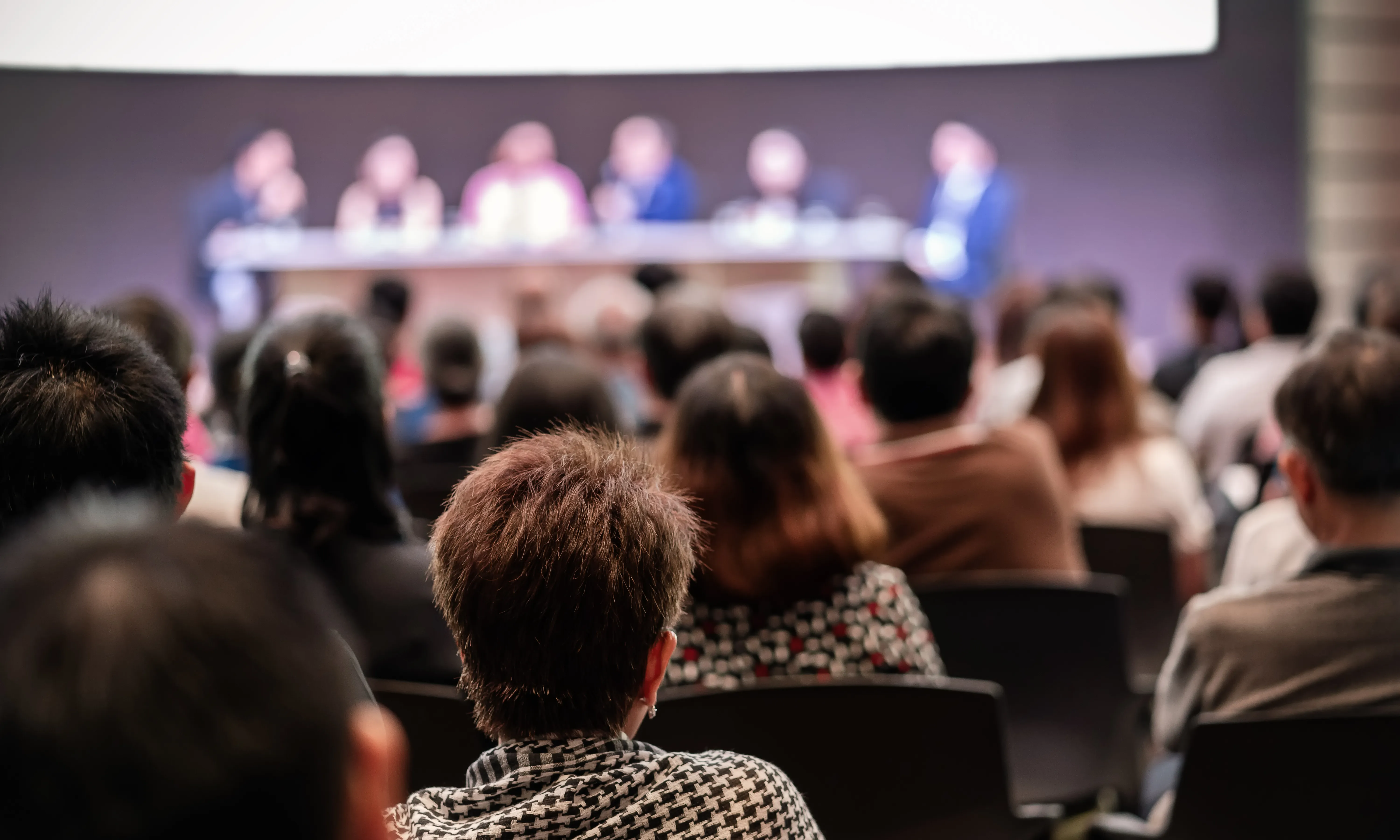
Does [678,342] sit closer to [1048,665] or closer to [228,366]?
[228,366]

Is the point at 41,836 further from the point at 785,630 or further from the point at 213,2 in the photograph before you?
the point at 213,2

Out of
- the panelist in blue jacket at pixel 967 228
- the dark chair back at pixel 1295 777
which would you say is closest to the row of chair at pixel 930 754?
the dark chair back at pixel 1295 777

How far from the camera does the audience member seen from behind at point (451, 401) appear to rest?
345 centimetres

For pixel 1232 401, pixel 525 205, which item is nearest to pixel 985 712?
pixel 1232 401

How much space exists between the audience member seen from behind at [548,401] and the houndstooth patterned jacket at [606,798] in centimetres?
139

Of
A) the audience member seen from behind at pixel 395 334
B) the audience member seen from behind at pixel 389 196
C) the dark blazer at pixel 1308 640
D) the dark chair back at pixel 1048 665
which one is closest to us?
the dark blazer at pixel 1308 640

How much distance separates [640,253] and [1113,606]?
660 cm

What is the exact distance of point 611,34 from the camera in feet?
10.6

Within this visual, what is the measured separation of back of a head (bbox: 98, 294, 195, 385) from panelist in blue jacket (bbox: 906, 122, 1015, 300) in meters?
6.59

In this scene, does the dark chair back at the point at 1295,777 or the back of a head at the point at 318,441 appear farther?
the back of a head at the point at 318,441

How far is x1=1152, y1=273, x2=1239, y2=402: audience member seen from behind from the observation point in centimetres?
A: 496

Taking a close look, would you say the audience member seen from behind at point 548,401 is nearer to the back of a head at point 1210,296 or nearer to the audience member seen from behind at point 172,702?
the audience member seen from behind at point 172,702

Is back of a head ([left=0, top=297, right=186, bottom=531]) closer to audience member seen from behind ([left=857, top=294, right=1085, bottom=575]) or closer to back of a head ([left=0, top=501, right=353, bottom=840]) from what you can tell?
back of a head ([left=0, top=501, right=353, bottom=840])

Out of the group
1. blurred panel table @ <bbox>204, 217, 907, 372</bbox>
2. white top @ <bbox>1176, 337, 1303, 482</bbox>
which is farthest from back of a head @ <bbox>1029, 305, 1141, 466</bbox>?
blurred panel table @ <bbox>204, 217, 907, 372</bbox>
